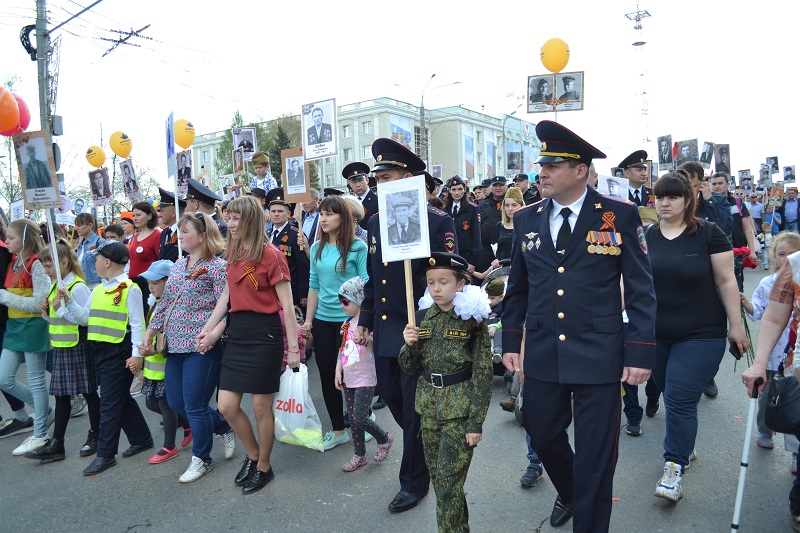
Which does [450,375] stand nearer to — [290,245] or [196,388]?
[196,388]

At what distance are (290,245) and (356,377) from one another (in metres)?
3.28

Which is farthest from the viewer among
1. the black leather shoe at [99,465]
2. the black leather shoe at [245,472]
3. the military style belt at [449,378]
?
the black leather shoe at [99,465]

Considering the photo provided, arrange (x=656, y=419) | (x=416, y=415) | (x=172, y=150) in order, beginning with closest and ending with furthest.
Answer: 1. (x=416, y=415)
2. (x=656, y=419)
3. (x=172, y=150)

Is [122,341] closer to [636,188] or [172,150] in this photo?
[172,150]

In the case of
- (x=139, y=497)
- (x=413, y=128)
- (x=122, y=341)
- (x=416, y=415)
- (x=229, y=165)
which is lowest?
(x=139, y=497)

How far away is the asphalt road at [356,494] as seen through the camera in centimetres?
388

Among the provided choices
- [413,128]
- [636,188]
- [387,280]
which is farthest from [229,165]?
[387,280]

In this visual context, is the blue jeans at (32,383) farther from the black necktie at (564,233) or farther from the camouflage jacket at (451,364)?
the black necktie at (564,233)

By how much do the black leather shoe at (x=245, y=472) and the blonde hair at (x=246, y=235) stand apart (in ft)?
5.08

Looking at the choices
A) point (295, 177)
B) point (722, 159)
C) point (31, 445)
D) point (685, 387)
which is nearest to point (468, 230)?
point (295, 177)

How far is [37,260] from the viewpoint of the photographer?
5750mm

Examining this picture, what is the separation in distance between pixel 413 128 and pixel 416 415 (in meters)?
66.5

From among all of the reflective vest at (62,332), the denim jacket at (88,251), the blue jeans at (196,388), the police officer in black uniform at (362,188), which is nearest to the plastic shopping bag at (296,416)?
the blue jeans at (196,388)

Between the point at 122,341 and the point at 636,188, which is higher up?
the point at 636,188
